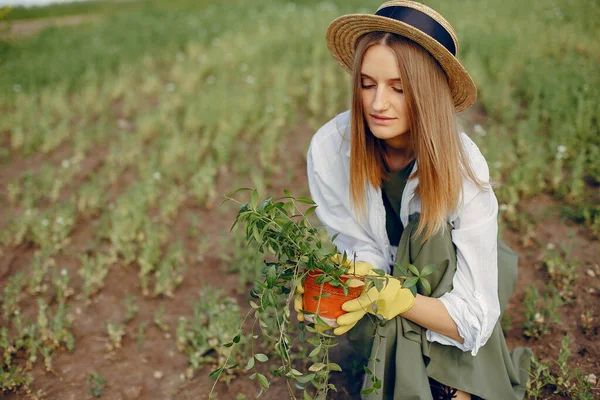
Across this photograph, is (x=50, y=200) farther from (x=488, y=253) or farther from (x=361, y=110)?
(x=488, y=253)

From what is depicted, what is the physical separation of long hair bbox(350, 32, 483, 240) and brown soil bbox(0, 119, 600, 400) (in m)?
0.93

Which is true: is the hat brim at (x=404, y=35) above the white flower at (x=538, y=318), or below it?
above

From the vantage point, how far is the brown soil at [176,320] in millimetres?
2510

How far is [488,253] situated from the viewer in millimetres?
1986

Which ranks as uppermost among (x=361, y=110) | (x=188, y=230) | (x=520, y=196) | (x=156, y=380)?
(x=361, y=110)

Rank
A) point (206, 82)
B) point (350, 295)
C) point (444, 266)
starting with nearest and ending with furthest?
point (350, 295) → point (444, 266) → point (206, 82)

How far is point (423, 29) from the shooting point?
6.20 ft

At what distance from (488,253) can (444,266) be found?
0.56 ft

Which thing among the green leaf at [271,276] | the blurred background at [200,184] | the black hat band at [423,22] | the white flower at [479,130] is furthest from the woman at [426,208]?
the white flower at [479,130]

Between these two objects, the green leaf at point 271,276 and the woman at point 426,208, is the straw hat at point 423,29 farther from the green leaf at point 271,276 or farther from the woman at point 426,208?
the green leaf at point 271,276

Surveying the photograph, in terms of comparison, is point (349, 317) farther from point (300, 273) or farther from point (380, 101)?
point (380, 101)

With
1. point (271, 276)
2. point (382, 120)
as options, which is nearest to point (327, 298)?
point (271, 276)

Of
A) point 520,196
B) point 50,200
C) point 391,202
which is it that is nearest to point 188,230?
point 50,200

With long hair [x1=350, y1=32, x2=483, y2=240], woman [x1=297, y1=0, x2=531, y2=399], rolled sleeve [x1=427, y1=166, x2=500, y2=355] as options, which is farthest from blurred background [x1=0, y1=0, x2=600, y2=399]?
long hair [x1=350, y1=32, x2=483, y2=240]
